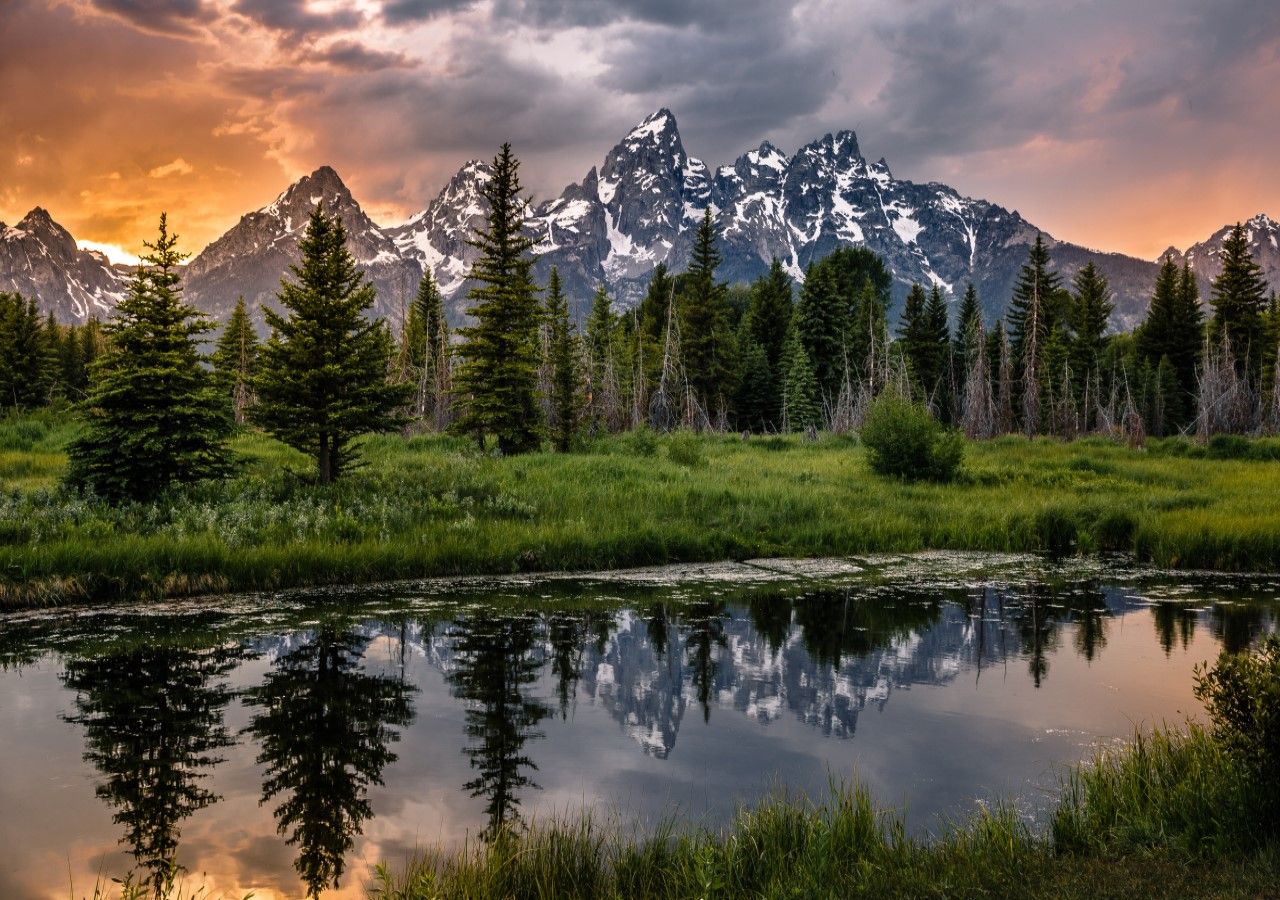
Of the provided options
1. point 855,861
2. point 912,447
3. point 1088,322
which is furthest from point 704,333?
point 855,861

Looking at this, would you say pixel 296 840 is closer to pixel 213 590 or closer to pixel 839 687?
pixel 839 687

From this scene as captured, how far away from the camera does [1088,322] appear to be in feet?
244

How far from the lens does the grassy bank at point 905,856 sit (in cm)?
477

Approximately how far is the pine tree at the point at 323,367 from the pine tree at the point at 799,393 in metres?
40.8

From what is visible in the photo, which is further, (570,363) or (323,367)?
(570,363)

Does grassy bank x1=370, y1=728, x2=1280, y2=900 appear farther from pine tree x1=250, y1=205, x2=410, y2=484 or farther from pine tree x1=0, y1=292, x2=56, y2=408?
pine tree x1=0, y1=292, x2=56, y2=408

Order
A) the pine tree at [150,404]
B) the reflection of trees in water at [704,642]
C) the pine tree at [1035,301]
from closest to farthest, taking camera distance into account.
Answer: the reflection of trees in water at [704,642], the pine tree at [150,404], the pine tree at [1035,301]

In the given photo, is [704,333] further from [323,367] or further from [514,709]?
[514,709]

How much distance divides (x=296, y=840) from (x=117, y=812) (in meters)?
1.43

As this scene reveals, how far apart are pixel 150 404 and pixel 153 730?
1249 centimetres

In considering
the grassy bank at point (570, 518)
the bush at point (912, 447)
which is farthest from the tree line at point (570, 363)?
the bush at point (912, 447)

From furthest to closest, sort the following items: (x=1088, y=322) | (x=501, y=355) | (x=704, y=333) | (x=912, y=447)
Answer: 1. (x=1088, y=322)
2. (x=704, y=333)
3. (x=501, y=355)
4. (x=912, y=447)

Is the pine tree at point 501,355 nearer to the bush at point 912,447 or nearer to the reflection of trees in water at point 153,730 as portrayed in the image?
the bush at point 912,447

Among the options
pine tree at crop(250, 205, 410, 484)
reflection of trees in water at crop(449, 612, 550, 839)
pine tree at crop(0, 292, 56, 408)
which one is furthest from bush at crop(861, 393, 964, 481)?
pine tree at crop(0, 292, 56, 408)
